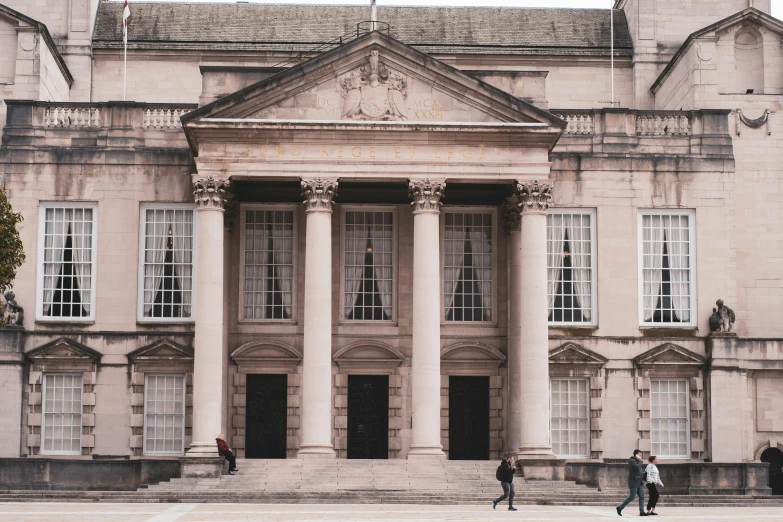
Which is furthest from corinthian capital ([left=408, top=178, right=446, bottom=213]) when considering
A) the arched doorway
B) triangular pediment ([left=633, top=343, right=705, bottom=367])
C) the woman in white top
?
the arched doorway

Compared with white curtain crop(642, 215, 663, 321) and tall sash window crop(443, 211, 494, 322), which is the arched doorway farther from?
tall sash window crop(443, 211, 494, 322)

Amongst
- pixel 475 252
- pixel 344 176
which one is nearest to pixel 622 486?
pixel 475 252

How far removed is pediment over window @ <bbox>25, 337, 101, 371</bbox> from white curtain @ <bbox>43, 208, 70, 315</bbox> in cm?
130

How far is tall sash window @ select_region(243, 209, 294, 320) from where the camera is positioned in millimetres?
43312

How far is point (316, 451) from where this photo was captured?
38438 millimetres

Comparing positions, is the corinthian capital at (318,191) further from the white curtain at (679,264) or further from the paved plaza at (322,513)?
the white curtain at (679,264)

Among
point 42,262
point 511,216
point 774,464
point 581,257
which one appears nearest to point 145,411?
point 42,262

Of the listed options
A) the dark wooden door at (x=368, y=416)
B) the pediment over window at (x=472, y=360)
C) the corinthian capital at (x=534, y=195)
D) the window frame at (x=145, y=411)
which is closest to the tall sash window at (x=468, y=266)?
the pediment over window at (x=472, y=360)

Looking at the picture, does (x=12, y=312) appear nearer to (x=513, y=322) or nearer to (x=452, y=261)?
(x=452, y=261)

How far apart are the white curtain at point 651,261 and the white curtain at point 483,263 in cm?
519

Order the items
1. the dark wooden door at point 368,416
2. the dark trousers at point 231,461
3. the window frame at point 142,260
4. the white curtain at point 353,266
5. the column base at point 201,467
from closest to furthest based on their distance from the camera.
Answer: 1. the column base at point 201,467
2. the dark trousers at point 231,461
3. the window frame at point 142,260
4. the dark wooden door at point 368,416
5. the white curtain at point 353,266

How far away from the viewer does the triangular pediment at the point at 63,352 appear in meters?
41.8

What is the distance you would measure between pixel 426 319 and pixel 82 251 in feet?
39.1

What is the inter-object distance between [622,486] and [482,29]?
21859mm
